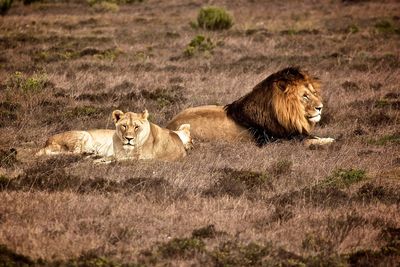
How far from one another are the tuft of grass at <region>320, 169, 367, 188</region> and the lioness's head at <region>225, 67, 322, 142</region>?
213cm

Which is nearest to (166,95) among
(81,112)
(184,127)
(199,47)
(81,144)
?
(81,112)

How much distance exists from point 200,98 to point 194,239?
879cm

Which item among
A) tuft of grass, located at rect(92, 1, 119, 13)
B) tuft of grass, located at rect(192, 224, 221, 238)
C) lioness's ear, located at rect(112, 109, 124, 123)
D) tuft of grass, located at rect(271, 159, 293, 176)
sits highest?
lioness's ear, located at rect(112, 109, 124, 123)

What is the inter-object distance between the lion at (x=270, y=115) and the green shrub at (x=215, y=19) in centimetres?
1811

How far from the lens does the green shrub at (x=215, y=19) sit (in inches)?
1150

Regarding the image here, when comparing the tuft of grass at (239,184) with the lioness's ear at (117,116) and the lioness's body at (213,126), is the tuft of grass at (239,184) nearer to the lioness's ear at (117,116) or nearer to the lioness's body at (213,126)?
the lioness's ear at (117,116)

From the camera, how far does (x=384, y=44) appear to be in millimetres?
23641

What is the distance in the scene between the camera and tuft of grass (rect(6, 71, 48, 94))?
49.2 feet

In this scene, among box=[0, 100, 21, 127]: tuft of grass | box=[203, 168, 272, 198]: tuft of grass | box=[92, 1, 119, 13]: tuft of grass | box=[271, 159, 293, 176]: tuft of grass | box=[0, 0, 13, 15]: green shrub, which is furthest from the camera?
box=[92, 1, 119, 13]: tuft of grass

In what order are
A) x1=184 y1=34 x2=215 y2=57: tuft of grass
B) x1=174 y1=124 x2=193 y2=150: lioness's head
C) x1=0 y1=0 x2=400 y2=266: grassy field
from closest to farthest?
x1=0 y1=0 x2=400 y2=266: grassy field < x1=174 y1=124 x2=193 y2=150: lioness's head < x1=184 y1=34 x2=215 y2=57: tuft of grass

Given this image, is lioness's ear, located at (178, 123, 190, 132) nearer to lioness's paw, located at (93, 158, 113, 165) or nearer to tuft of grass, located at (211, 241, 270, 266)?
lioness's paw, located at (93, 158, 113, 165)

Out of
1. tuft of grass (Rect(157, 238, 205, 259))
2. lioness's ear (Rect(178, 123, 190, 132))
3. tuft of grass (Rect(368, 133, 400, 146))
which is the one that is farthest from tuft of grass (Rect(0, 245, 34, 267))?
tuft of grass (Rect(368, 133, 400, 146))

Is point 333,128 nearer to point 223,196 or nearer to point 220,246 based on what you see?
point 223,196

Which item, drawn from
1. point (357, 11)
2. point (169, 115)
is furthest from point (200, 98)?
point (357, 11)
